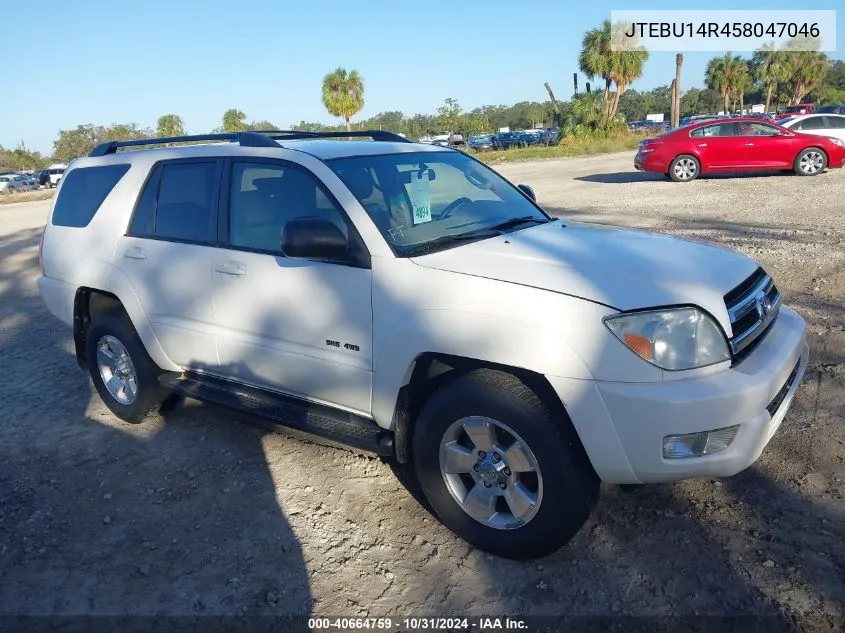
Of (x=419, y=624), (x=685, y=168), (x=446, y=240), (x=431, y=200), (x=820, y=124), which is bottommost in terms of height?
(x=419, y=624)

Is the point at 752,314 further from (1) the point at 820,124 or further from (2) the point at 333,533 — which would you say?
(1) the point at 820,124

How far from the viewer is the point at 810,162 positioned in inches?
648

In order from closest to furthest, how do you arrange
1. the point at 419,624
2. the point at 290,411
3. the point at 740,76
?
1. the point at 419,624
2. the point at 290,411
3. the point at 740,76

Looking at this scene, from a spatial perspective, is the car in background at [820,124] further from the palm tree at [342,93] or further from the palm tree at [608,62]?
the palm tree at [342,93]

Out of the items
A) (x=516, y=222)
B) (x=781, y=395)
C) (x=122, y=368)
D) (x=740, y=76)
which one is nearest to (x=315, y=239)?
(x=516, y=222)

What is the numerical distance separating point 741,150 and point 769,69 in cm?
5305

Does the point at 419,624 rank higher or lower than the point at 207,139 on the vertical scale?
lower

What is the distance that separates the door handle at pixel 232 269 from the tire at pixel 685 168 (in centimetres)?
1552

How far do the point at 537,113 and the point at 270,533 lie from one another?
322 feet

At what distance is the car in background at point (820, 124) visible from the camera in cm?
1761

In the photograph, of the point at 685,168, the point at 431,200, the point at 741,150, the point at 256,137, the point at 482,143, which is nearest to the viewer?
the point at 431,200

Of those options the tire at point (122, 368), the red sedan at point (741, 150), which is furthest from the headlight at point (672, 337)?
the red sedan at point (741, 150)

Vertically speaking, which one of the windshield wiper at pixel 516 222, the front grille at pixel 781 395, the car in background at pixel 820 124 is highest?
the car in background at pixel 820 124

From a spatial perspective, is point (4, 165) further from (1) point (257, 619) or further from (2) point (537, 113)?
(1) point (257, 619)
